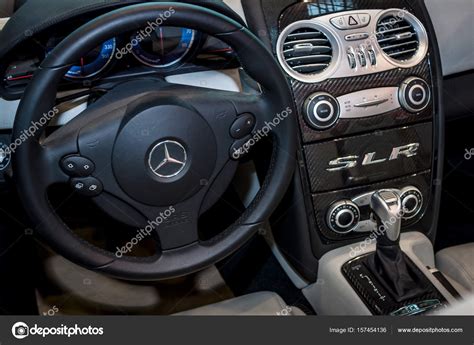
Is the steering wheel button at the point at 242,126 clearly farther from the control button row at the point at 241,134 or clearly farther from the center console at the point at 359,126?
the center console at the point at 359,126

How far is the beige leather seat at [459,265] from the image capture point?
52.3 inches

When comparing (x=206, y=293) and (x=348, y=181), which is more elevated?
(x=348, y=181)

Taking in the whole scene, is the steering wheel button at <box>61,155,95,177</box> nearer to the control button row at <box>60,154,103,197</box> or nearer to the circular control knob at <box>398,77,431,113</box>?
the control button row at <box>60,154,103,197</box>

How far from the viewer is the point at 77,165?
104 centimetres

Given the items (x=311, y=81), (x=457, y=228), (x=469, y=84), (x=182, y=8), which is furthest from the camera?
(x=457, y=228)

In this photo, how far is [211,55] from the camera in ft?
4.14

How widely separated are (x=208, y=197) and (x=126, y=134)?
0.20 meters

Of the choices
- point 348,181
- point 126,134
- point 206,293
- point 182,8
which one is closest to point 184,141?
point 126,134

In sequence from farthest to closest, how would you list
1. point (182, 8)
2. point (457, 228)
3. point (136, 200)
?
point (457, 228) → point (136, 200) → point (182, 8)

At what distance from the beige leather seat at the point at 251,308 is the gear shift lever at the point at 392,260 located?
195 millimetres

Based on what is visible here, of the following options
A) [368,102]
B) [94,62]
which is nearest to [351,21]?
[368,102]

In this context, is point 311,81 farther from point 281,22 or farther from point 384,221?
point 384,221

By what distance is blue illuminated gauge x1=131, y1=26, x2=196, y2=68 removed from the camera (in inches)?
46.8

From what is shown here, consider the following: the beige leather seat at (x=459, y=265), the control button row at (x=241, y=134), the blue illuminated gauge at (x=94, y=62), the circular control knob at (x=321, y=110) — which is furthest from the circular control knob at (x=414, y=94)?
the blue illuminated gauge at (x=94, y=62)
